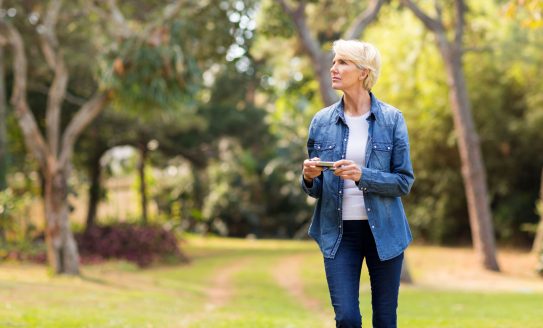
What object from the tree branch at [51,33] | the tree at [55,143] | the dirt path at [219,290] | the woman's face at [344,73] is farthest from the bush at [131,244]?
the woman's face at [344,73]

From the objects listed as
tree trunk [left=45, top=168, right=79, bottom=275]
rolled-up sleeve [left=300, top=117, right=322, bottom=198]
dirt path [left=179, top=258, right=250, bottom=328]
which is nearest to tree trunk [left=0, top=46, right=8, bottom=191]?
tree trunk [left=45, top=168, right=79, bottom=275]

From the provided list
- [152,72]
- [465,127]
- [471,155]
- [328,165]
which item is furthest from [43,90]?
[328,165]

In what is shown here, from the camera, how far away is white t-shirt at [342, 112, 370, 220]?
396cm

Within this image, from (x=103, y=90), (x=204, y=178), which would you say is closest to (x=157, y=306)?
(x=103, y=90)

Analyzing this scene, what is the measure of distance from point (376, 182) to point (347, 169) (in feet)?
0.64

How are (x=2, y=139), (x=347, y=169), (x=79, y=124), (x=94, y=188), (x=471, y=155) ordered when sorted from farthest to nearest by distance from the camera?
(x=94, y=188), (x=471, y=155), (x=2, y=139), (x=79, y=124), (x=347, y=169)

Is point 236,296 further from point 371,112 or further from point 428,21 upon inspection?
point 371,112

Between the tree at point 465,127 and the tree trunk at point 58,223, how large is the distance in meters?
8.44

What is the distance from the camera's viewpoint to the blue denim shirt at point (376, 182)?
3.92 meters

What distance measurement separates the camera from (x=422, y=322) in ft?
28.1

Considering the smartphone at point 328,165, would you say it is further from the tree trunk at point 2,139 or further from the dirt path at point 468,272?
the tree trunk at point 2,139

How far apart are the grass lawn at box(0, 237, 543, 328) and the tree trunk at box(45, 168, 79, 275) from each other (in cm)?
38

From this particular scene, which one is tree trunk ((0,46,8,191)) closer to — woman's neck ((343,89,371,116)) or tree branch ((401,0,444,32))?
tree branch ((401,0,444,32))

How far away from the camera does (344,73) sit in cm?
400
